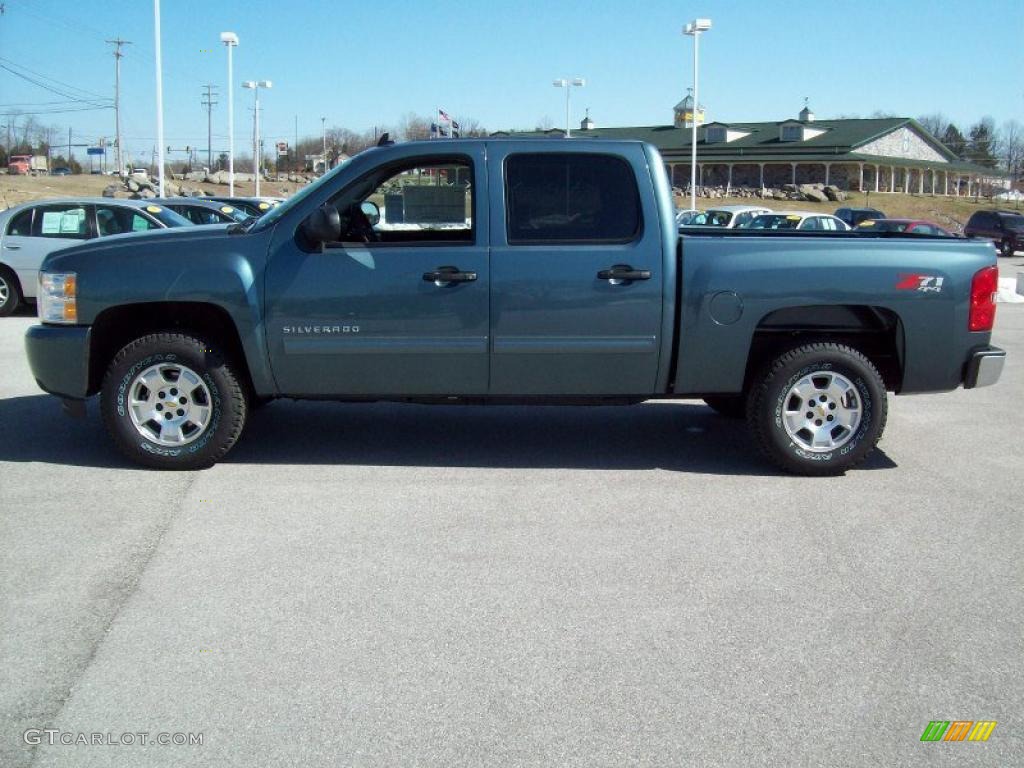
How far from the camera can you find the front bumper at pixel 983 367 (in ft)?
21.1

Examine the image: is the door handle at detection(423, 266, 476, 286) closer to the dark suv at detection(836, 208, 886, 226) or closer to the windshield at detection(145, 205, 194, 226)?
the windshield at detection(145, 205, 194, 226)

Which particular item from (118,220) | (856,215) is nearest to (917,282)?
(118,220)

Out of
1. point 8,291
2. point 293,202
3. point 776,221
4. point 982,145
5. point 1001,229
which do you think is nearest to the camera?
point 293,202

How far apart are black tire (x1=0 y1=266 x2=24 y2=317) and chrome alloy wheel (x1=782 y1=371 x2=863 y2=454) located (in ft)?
38.3

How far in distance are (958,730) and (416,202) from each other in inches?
170

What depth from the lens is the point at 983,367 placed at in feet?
21.1

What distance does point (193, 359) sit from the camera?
21.0 feet

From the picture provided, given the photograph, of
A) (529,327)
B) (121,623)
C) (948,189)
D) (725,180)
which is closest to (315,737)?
(121,623)

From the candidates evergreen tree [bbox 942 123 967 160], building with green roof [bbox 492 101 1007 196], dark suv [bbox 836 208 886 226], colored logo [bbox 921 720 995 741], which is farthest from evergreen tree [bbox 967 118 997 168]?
colored logo [bbox 921 720 995 741]

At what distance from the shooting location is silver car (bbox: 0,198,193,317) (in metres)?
14.4

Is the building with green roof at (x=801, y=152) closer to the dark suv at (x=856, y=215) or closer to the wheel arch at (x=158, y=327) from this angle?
the dark suv at (x=856, y=215)

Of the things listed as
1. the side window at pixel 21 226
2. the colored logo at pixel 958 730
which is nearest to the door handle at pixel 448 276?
the colored logo at pixel 958 730

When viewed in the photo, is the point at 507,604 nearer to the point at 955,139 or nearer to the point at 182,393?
the point at 182,393

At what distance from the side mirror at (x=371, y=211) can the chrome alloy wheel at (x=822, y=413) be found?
2801mm
